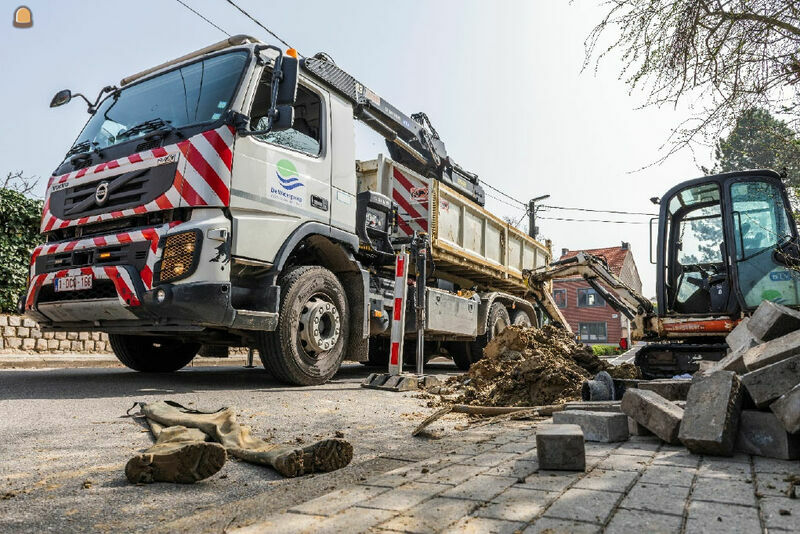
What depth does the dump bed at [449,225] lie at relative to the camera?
8.25 meters

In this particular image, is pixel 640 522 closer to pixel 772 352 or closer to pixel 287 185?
pixel 772 352

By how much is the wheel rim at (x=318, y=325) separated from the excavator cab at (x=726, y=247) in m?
4.24

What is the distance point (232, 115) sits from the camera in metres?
5.21

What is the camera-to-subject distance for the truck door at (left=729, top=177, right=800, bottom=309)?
22.1 feet

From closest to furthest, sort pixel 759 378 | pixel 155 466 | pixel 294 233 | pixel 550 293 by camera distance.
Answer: pixel 155 466, pixel 759 378, pixel 294 233, pixel 550 293

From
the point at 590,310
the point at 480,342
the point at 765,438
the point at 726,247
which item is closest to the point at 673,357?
the point at 726,247

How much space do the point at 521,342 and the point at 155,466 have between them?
5.55 meters

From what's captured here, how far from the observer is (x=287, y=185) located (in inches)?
221

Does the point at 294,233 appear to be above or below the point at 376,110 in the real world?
below

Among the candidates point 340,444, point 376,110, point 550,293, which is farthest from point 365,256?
point 550,293

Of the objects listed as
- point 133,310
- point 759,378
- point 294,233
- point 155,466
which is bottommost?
point 155,466

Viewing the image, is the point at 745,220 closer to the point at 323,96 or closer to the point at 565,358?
the point at 565,358

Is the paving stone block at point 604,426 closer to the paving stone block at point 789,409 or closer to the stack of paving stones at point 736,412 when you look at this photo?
the stack of paving stones at point 736,412

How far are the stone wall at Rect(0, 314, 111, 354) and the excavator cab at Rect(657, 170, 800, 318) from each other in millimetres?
9688
